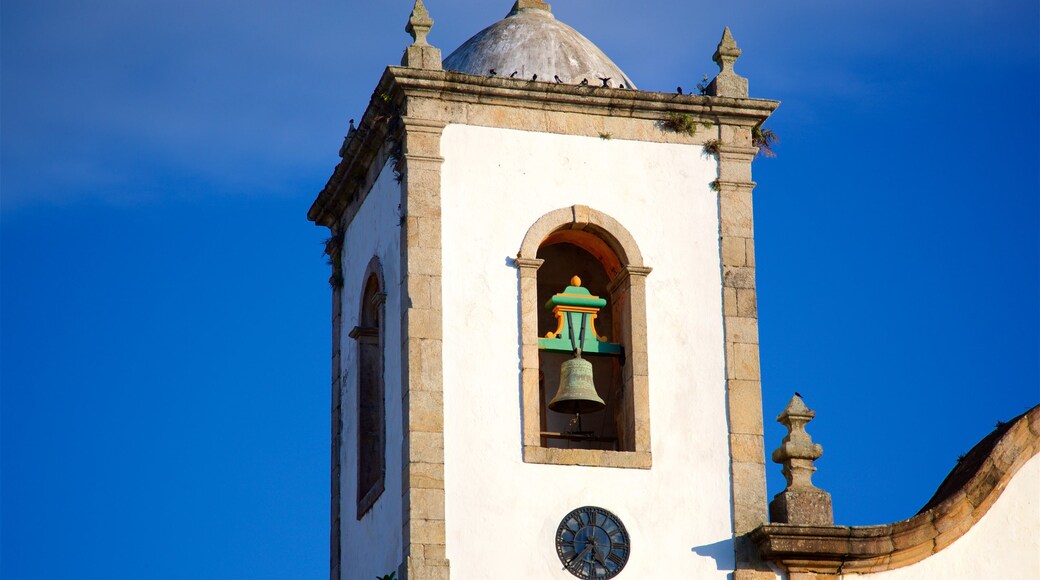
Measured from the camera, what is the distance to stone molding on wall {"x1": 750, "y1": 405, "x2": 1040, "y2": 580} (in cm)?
2114

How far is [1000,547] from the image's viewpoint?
70.6ft

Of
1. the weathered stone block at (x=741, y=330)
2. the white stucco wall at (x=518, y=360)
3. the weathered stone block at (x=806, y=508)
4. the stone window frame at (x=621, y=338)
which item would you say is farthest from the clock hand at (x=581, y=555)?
the weathered stone block at (x=741, y=330)

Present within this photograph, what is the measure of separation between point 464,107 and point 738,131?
2.52 m

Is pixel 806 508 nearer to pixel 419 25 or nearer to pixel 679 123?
pixel 679 123

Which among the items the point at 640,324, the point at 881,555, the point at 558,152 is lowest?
the point at 881,555

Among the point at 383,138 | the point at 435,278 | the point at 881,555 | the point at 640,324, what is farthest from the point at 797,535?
the point at 383,138

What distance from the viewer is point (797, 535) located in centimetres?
2114

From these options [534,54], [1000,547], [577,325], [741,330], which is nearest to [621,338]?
[577,325]

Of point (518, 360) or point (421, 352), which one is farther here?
point (518, 360)

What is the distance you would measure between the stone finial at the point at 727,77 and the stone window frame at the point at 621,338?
5.43ft

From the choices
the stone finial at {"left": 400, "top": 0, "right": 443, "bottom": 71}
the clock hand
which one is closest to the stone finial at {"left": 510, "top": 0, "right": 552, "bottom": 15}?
the stone finial at {"left": 400, "top": 0, "right": 443, "bottom": 71}

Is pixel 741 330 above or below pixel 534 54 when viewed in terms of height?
below

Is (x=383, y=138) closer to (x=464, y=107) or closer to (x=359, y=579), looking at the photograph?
(x=464, y=107)

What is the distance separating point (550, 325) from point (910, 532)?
3.85 m
